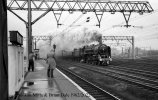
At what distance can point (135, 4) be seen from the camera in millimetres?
22969

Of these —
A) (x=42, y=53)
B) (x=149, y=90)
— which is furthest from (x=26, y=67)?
(x=42, y=53)

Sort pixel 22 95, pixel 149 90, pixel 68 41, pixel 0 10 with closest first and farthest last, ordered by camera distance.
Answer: pixel 0 10 < pixel 22 95 < pixel 149 90 < pixel 68 41

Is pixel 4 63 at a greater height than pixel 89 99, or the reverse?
pixel 4 63

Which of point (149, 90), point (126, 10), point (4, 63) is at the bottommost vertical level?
point (149, 90)

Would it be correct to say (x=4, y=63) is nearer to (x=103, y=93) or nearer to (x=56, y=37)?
(x=103, y=93)

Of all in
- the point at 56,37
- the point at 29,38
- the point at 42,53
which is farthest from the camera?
the point at 42,53

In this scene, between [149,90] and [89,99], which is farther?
[149,90]

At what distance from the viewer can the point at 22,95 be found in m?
9.59

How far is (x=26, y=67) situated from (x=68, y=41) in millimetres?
35954

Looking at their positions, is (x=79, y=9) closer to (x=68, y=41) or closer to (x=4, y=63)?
(x=4, y=63)

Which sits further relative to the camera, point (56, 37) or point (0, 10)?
point (56, 37)

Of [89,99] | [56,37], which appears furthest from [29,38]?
[56,37]

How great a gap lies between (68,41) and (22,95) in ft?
155

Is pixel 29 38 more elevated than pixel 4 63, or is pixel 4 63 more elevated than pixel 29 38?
pixel 29 38
